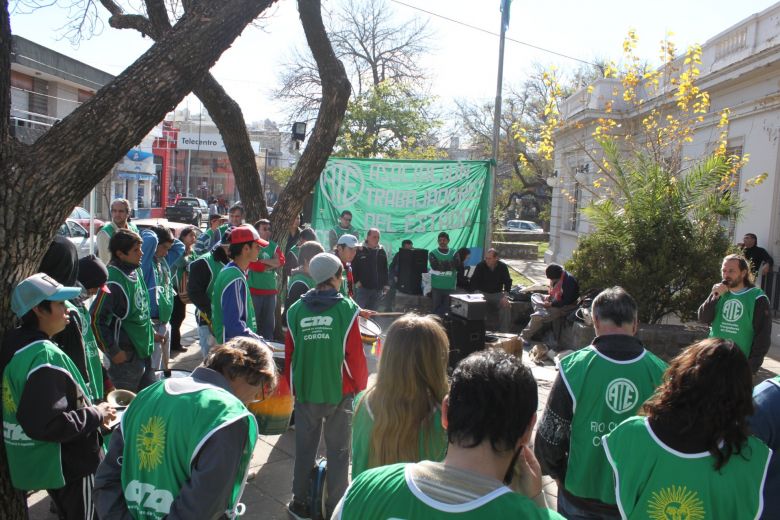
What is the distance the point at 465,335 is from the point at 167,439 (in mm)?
A: 5825

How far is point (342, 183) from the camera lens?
1360 centimetres

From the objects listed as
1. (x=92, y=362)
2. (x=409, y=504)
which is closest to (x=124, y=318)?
(x=92, y=362)

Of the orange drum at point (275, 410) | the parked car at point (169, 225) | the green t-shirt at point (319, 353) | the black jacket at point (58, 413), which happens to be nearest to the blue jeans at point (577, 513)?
the green t-shirt at point (319, 353)

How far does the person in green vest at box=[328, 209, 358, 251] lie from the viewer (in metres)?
12.7

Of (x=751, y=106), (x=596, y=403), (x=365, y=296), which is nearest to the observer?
(x=596, y=403)

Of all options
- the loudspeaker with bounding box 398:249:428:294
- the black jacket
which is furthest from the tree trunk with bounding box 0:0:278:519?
the loudspeaker with bounding box 398:249:428:294

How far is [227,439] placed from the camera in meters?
2.22

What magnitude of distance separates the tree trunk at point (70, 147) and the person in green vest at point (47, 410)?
0.77 ft

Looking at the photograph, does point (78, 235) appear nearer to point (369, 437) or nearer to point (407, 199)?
point (407, 199)

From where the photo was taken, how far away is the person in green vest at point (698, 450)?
2.23 meters

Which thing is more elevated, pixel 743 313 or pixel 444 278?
pixel 743 313

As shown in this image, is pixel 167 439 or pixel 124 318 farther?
pixel 124 318

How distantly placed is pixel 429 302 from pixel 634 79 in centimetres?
568

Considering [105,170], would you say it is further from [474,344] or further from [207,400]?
[474,344]
